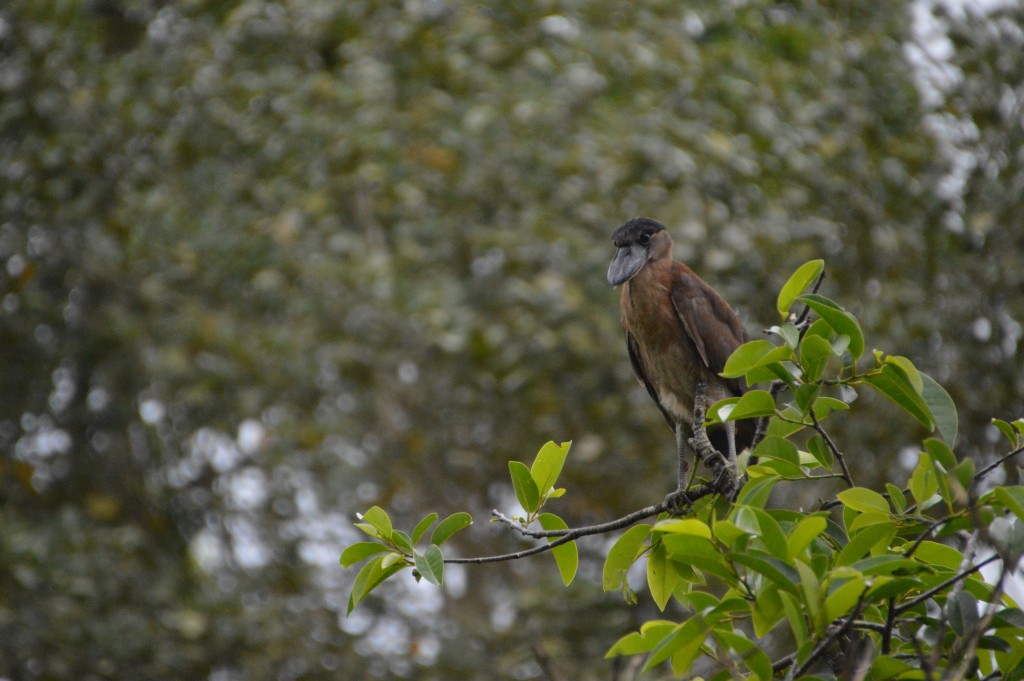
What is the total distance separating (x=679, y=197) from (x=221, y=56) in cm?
261

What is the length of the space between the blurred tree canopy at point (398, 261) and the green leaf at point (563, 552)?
2.58 metres

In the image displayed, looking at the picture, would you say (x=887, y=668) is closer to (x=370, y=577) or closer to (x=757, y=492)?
(x=757, y=492)

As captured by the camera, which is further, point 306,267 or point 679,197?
point 306,267

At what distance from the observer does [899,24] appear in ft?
15.3

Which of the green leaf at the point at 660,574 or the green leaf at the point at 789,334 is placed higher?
the green leaf at the point at 789,334

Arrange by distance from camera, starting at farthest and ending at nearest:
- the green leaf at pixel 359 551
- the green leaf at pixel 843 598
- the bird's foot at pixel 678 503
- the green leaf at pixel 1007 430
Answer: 1. the bird's foot at pixel 678 503
2. the green leaf at pixel 359 551
3. the green leaf at pixel 1007 430
4. the green leaf at pixel 843 598

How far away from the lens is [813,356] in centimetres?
146

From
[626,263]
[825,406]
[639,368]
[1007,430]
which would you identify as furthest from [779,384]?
[639,368]

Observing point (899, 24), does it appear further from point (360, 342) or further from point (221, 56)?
point (221, 56)

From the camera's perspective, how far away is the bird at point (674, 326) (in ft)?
8.91

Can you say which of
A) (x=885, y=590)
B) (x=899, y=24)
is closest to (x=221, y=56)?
(x=899, y=24)

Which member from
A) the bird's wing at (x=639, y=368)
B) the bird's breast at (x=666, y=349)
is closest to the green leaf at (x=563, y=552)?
the bird's breast at (x=666, y=349)

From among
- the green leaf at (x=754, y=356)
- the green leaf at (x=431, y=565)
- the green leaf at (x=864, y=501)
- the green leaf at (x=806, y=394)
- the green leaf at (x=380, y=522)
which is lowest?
the green leaf at (x=431, y=565)

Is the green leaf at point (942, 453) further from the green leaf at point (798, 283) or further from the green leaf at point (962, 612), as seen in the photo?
the green leaf at point (798, 283)
